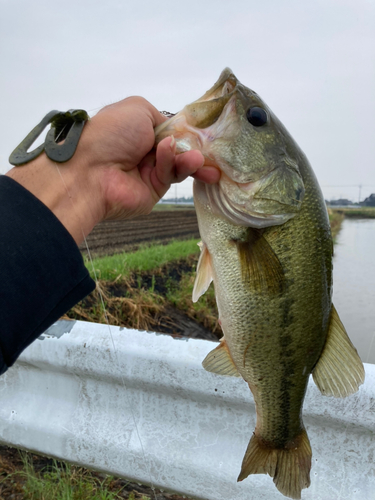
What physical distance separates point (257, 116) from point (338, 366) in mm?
957

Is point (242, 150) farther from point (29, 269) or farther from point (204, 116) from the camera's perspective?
point (29, 269)

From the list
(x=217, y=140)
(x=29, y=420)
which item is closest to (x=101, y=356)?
(x=29, y=420)

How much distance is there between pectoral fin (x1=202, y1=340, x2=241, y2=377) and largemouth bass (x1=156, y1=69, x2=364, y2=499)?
2.3 inches

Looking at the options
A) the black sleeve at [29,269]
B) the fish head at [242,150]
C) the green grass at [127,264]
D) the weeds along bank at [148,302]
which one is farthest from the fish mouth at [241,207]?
the green grass at [127,264]

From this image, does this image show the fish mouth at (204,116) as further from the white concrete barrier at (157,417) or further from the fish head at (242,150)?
the white concrete barrier at (157,417)

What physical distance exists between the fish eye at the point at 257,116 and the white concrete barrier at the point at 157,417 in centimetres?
107

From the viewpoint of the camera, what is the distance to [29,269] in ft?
3.90

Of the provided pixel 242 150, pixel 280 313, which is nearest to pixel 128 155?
pixel 242 150

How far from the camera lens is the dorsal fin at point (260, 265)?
1364 millimetres

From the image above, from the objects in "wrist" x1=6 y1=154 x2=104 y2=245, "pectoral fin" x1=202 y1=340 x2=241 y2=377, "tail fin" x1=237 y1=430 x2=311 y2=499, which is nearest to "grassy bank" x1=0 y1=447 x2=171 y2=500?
"tail fin" x1=237 y1=430 x2=311 y2=499

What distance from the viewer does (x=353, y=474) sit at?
164 centimetres

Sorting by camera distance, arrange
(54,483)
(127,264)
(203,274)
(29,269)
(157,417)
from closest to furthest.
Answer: (29,269), (203,274), (157,417), (54,483), (127,264)

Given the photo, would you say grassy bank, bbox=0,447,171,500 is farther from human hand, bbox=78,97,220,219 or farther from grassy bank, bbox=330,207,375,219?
grassy bank, bbox=330,207,375,219

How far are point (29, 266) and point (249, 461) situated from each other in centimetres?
107
